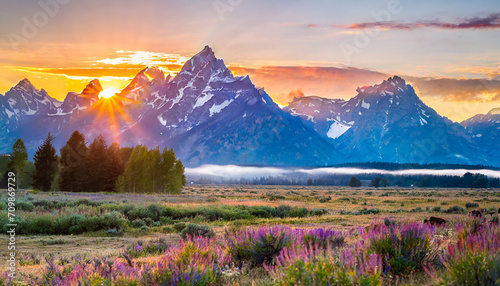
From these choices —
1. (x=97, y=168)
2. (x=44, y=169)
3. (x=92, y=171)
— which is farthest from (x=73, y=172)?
(x=44, y=169)

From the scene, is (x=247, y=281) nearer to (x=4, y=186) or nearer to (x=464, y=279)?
(x=464, y=279)

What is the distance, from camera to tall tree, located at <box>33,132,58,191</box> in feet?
235

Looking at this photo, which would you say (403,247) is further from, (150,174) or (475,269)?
(150,174)

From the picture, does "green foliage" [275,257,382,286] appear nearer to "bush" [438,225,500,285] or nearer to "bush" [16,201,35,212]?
"bush" [438,225,500,285]

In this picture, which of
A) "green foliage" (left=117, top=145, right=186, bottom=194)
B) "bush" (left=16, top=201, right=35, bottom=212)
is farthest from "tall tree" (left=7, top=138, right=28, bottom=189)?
"bush" (left=16, top=201, right=35, bottom=212)

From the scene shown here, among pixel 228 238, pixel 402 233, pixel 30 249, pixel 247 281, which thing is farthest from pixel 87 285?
pixel 30 249

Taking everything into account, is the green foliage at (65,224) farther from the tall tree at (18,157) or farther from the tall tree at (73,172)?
the tall tree at (73,172)

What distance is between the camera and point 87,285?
23.7ft

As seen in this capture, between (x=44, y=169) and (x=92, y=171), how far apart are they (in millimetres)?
7590

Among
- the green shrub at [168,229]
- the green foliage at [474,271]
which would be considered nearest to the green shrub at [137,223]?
the green shrub at [168,229]

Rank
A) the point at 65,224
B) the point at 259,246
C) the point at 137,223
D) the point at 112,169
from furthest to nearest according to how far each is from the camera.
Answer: the point at 112,169 → the point at 137,223 → the point at 65,224 → the point at 259,246

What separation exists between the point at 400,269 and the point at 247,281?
119 inches

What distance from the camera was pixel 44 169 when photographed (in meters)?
72.1

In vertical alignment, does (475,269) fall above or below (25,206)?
above
